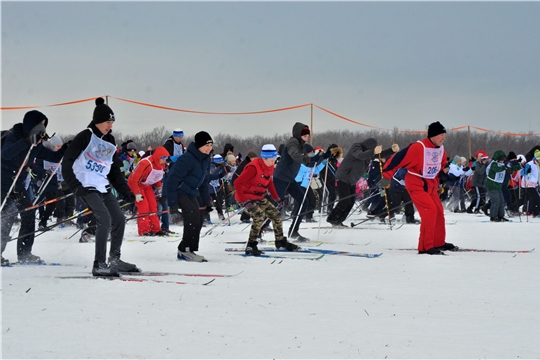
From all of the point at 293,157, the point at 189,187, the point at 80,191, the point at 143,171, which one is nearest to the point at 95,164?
the point at 80,191

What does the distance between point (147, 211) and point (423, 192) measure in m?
4.57

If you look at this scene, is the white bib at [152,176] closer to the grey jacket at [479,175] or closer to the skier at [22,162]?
the skier at [22,162]

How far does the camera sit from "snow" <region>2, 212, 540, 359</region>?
4.05 metres

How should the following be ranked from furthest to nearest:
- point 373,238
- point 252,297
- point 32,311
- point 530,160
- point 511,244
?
point 530,160
point 373,238
point 511,244
point 252,297
point 32,311

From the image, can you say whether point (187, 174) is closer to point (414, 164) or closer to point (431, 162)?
point (414, 164)

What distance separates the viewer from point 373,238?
11367 millimetres

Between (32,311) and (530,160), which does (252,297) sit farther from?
(530,160)

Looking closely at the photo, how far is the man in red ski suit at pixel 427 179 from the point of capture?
9055mm

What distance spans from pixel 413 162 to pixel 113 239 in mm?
3924

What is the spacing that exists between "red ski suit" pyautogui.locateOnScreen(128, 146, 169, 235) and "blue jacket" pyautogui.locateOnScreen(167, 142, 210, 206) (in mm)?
3260

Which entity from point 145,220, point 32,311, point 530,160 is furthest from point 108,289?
point 530,160

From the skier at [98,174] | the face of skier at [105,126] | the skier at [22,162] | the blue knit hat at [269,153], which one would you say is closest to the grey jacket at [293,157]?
the blue knit hat at [269,153]

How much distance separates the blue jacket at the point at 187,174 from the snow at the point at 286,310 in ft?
A: 2.54

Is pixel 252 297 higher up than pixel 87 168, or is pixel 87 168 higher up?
pixel 87 168
